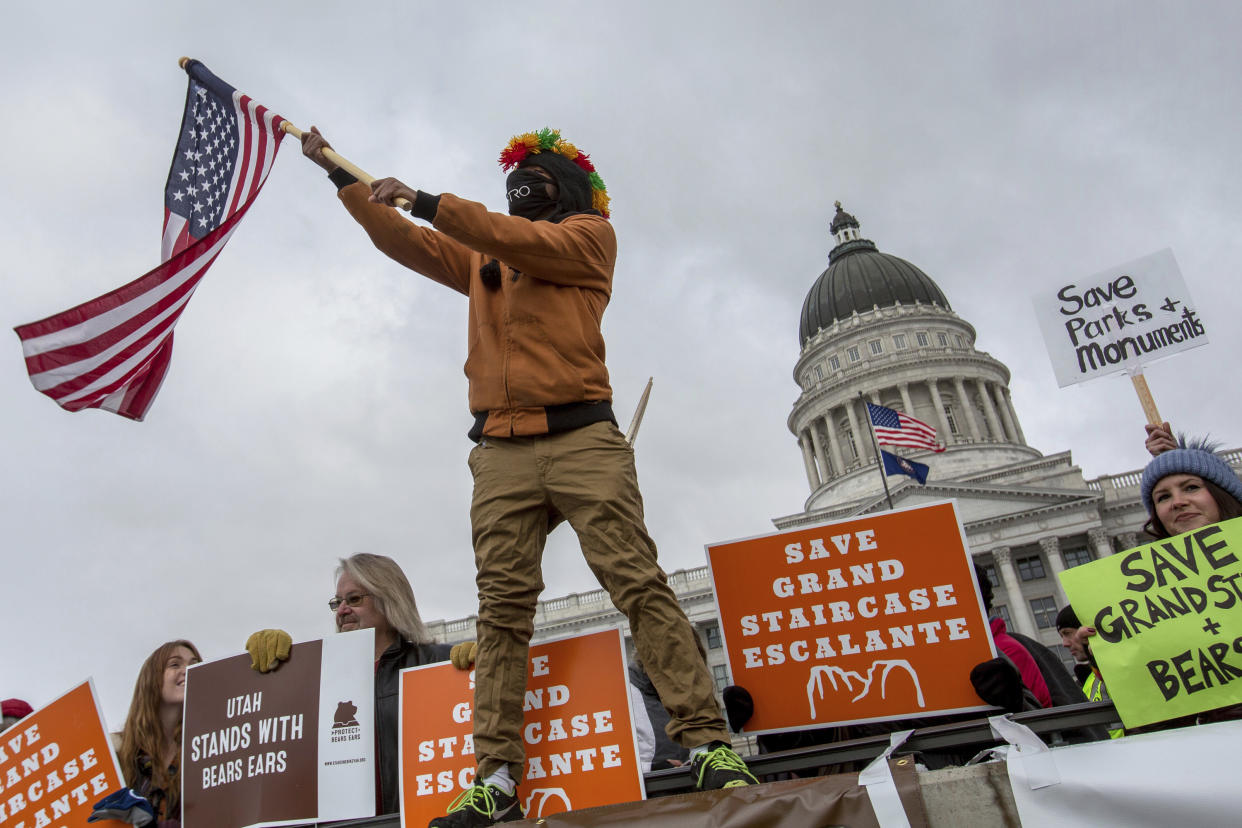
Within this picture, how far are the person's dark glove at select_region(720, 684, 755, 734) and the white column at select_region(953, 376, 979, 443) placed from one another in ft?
175

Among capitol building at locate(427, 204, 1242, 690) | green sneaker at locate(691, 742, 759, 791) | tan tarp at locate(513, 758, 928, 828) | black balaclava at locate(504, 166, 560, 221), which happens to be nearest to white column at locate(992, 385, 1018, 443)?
capitol building at locate(427, 204, 1242, 690)

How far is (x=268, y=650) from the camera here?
4.18 meters

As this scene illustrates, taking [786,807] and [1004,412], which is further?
[1004,412]

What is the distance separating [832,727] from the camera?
346 cm

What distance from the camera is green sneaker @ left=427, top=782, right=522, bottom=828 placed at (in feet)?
9.29

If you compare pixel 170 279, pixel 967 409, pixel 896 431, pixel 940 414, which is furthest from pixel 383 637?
pixel 967 409

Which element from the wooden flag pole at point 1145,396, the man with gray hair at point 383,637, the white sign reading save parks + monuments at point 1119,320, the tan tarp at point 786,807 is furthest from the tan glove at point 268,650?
the white sign reading save parks + monuments at point 1119,320

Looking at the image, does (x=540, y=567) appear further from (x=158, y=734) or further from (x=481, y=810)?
(x=158, y=734)

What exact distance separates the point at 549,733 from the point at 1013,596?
4180cm

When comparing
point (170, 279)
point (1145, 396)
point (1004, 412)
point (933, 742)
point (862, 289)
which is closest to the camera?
point (933, 742)

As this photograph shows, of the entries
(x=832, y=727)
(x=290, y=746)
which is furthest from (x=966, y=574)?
(x=290, y=746)

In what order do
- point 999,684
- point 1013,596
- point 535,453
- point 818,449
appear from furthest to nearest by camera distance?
1. point 818,449
2. point 1013,596
3. point 535,453
4. point 999,684

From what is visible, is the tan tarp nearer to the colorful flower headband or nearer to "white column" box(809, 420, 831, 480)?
the colorful flower headband

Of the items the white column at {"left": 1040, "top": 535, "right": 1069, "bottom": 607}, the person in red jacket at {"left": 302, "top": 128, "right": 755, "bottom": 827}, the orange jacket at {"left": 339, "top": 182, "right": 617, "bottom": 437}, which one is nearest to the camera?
the person in red jacket at {"left": 302, "top": 128, "right": 755, "bottom": 827}
